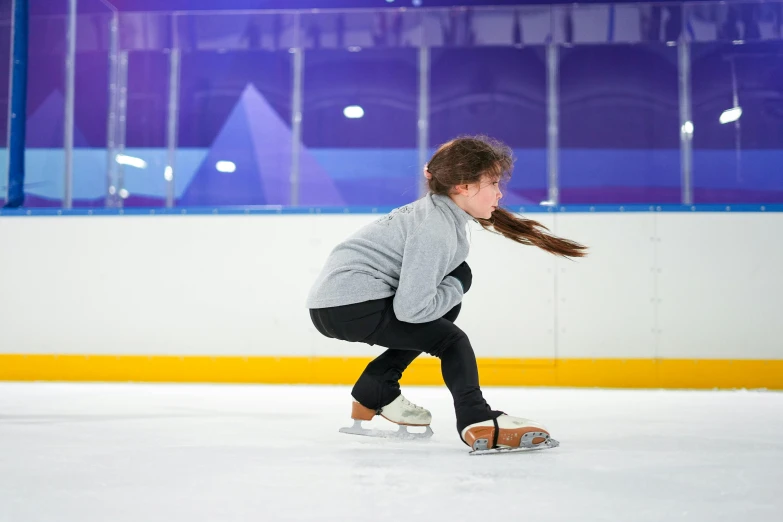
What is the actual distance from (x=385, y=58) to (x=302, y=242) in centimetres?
436

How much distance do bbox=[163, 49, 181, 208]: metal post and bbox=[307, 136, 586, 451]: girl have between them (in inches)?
243

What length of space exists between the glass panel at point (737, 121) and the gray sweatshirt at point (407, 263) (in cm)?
624

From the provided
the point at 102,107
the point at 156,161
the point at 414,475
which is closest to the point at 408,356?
the point at 414,475

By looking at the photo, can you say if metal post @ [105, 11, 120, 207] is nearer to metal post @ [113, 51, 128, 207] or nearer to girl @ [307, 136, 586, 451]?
metal post @ [113, 51, 128, 207]

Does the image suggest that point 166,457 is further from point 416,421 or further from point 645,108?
point 645,108

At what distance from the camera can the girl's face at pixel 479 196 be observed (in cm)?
197

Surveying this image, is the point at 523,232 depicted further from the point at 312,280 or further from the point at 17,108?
the point at 17,108

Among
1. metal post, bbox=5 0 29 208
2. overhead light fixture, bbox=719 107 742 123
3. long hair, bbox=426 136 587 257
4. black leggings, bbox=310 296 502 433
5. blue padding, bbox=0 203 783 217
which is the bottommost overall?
black leggings, bbox=310 296 502 433

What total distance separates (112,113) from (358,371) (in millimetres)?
4529

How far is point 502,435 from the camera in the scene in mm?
1800

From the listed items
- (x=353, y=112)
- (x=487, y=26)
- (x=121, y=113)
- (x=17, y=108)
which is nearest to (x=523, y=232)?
(x=17, y=108)

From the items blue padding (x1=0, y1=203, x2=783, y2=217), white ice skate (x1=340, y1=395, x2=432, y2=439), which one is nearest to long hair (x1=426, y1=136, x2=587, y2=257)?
white ice skate (x1=340, y1=395, x2=432, y2=439)

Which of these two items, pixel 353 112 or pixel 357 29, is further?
pixel 353 112

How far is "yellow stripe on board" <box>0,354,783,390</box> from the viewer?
13.2 feet
